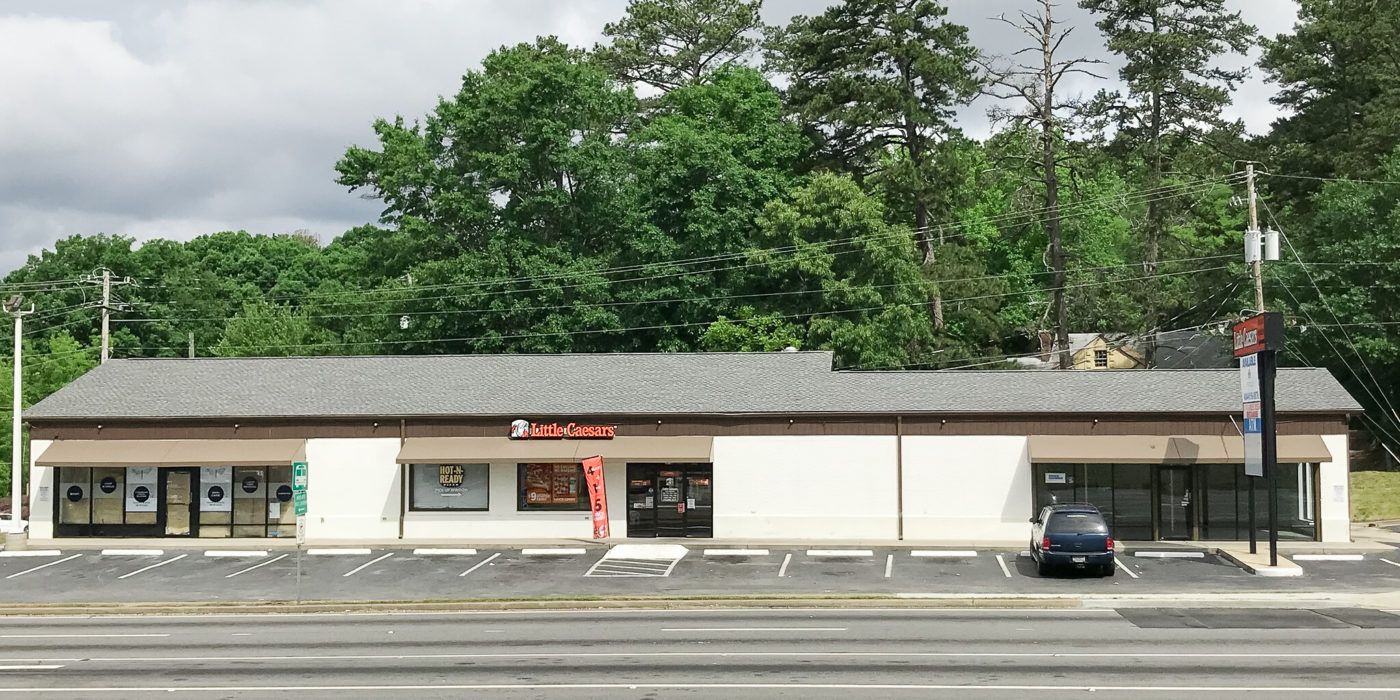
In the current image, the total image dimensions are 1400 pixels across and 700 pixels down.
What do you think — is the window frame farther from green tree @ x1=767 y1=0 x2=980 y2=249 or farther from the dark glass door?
green tree @ x1=767 y1=0 x2=980 y2=249

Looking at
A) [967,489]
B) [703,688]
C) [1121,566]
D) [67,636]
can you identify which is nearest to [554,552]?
[967,489]

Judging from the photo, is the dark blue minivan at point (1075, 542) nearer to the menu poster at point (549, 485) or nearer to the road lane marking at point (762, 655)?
the road lane marking at point (762, 655)

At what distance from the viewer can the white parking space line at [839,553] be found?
35.1 metres

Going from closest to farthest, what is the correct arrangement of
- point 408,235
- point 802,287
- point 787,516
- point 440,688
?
point 440,688 < point 787,516 < point 802,287 < point 408,235

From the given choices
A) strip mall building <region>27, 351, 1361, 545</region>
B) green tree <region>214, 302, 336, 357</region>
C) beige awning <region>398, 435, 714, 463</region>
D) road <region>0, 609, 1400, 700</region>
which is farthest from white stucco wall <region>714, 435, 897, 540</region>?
green tree <region>214, 302, 336, 357</region>

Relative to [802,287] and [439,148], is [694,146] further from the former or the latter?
[439,148]

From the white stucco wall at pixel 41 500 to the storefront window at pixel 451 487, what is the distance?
41.4ft

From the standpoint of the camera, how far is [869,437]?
3828cm

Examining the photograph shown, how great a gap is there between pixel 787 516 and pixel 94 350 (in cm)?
6037

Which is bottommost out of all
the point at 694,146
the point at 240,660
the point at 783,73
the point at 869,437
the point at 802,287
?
the point at 240,660

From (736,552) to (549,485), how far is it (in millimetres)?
7285

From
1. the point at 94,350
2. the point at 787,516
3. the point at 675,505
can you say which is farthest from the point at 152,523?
the point at 94,350

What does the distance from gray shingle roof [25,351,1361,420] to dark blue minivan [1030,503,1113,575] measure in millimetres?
7781

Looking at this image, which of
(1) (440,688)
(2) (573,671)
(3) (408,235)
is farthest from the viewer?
(3) (408,235)
